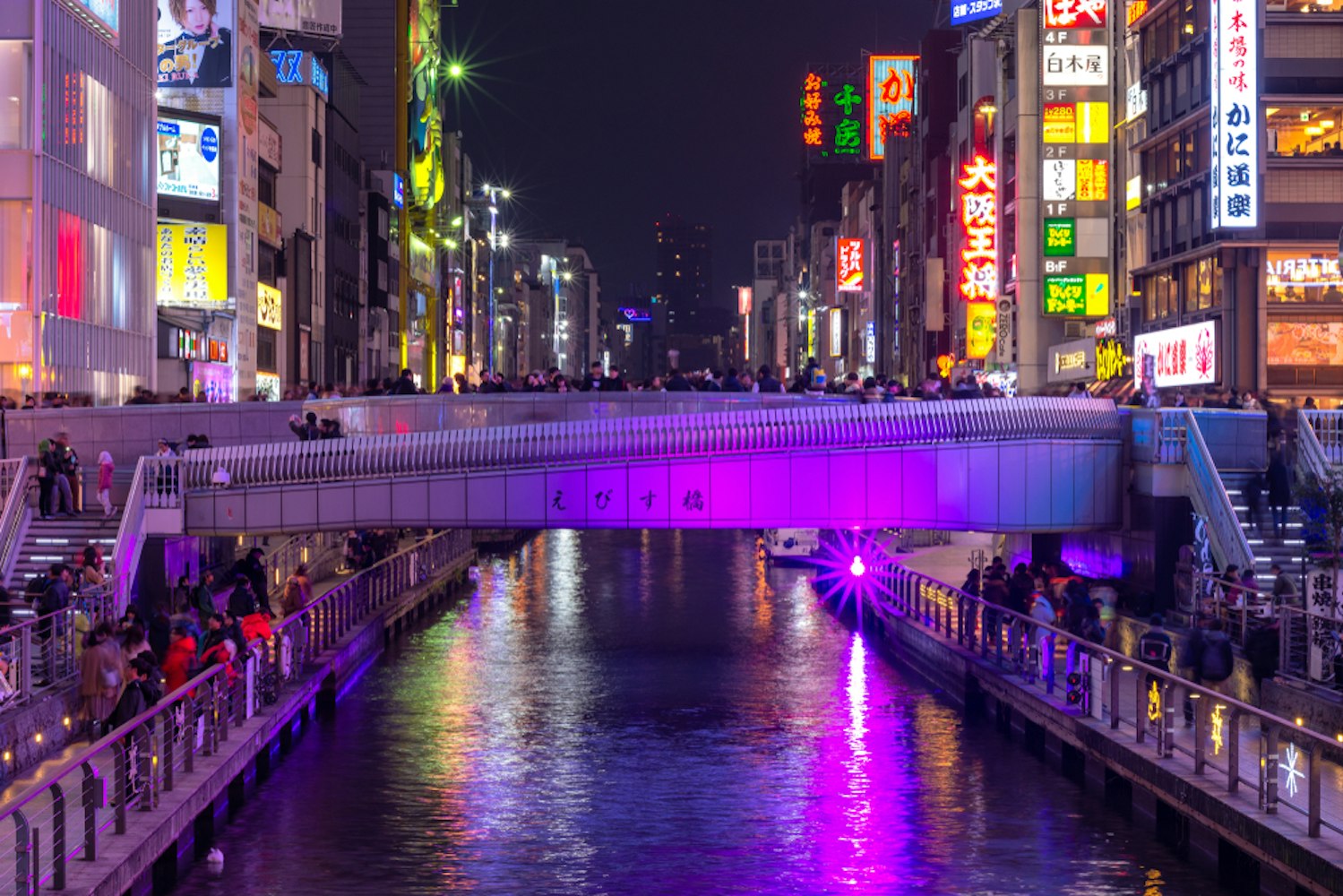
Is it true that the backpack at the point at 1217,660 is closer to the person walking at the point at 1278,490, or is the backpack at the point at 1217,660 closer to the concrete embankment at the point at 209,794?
the person walking at the point at 1278,490

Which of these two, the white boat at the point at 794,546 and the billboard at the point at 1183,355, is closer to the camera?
the billboard at the point at 1183,355

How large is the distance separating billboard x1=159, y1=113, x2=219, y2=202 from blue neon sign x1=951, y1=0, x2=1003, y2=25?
132 ft

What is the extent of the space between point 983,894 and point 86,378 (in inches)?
1659

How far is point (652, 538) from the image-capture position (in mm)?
91312

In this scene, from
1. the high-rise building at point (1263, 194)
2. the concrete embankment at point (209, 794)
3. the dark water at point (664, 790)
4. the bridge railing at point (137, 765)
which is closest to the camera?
the bridge railing at point (137, 765)

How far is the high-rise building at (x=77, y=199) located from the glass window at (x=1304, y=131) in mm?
35967

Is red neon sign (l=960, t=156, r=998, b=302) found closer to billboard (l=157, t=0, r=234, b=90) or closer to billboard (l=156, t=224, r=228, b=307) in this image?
billboard (l=157, t=0, r=234, b=90)

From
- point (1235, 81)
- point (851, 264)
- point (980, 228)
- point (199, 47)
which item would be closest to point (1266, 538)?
point (1235, 81)

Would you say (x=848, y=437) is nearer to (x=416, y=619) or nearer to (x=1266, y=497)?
(x=1266, y=497)

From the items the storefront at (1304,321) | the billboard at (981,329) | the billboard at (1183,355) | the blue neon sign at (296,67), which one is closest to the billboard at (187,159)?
the blue neon sign at (296,67)

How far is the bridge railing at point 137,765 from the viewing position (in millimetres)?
15625

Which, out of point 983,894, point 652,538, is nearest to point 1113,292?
point 652,538

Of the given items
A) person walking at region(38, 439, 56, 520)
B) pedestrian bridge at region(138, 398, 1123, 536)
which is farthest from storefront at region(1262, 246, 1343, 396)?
person walking at region(38, 439, 56, 520)

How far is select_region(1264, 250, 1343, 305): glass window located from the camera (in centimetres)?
5934
